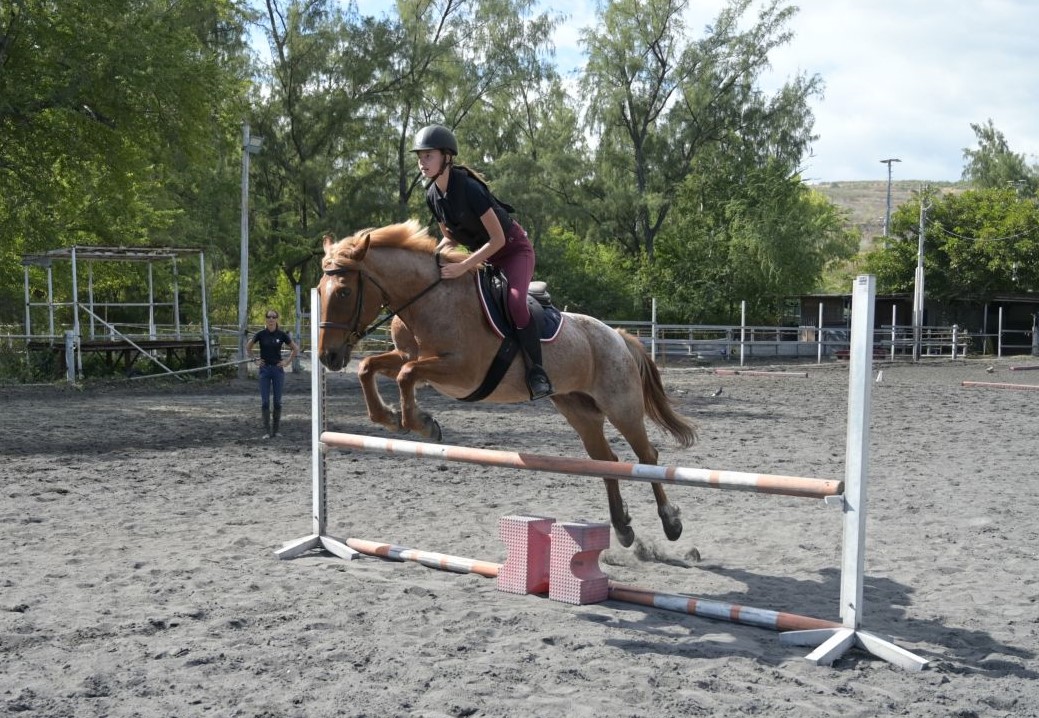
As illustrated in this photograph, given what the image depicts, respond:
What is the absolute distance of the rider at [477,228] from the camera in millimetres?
5016

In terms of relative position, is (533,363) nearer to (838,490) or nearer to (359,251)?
(359,251)

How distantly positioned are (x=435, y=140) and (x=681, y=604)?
2.71 metres

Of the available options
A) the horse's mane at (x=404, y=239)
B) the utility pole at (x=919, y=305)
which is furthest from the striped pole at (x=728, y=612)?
the utility pole at (x=919, y=305)

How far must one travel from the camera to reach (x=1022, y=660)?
407cm

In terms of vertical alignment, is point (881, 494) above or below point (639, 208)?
below

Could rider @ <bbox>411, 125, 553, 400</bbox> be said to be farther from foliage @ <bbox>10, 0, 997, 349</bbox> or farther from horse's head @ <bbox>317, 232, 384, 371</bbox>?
foliage @ <bbox>10, 0, 997, 349</bbox>

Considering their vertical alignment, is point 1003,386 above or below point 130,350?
below

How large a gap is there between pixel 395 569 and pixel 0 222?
1739cm

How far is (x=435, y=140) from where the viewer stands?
4949 mm

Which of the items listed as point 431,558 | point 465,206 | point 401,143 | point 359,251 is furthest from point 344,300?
point 401,143

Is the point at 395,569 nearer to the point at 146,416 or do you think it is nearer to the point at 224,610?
the point at 224,610

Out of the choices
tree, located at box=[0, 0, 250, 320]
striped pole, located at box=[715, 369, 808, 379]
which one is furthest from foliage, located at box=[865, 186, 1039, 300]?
tree, located at box=[0, 0, 250, 320]

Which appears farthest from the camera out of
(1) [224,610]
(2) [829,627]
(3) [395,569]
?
(3) [395,569]

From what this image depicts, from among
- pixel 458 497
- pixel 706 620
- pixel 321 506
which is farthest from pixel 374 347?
pixel 706 620
